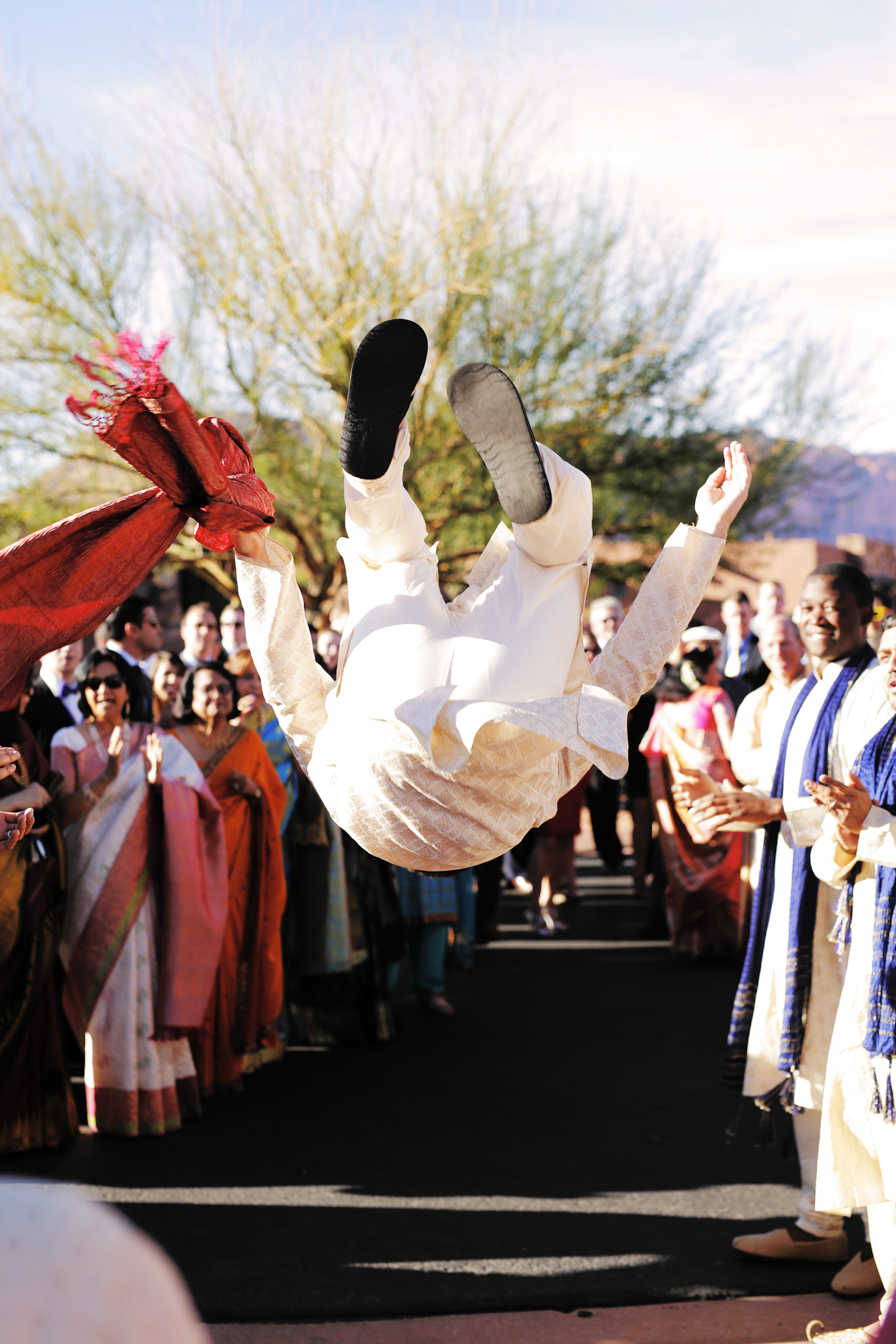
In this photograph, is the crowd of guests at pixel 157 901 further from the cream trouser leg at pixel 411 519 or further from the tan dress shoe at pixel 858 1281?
the tan dress shoe at pixel 858 1281

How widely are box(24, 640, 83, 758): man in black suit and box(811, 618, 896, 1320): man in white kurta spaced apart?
2.90 m

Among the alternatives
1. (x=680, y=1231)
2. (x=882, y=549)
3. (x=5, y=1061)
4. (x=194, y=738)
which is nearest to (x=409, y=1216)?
(x=680, y=1231)

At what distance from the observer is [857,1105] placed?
2.93 metres

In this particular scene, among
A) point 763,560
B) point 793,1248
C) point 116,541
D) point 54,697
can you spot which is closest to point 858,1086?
point 793,1248

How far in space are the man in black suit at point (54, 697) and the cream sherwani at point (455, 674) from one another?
9.04 feet

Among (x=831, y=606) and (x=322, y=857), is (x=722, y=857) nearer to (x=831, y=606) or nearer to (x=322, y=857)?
(x=322, y=857)

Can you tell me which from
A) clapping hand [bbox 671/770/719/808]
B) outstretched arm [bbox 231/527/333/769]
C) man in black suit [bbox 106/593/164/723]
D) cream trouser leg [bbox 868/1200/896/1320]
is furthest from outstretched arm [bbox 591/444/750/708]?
man in black suit [bbox 106/593/164/723]

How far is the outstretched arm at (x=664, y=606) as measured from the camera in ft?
7.04

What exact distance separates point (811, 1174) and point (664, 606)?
198 centimetres

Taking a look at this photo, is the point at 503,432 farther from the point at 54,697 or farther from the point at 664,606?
the point at 54,697

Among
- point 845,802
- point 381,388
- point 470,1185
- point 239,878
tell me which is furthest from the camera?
point 239,878

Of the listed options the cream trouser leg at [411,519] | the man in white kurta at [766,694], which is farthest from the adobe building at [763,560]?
the cream trouser leg at [411,519]

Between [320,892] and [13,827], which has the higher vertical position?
[13,827]

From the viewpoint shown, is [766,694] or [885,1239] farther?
[766,694]
